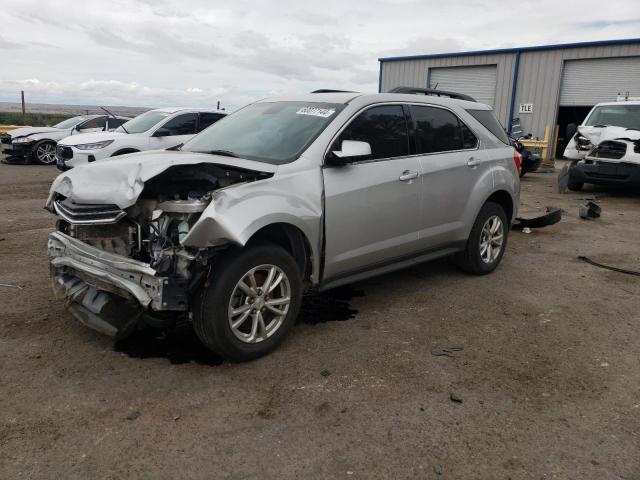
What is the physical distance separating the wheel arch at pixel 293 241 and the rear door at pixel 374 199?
0.50 feet

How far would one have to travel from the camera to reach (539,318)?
454 centimetres

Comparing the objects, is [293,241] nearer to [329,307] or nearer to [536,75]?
[329,307]

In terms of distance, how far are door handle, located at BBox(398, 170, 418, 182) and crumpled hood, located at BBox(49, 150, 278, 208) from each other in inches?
48.3

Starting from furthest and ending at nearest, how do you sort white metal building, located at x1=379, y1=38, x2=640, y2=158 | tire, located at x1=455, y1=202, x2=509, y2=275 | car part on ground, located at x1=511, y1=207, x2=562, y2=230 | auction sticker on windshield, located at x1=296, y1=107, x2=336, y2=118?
white metal building, located at x1=379, y1=38, x2=640, y2=158
car part on ground, located at x1=511, y1=207, x2=562, y2=230
tire, located at x1=455, y1=202, x2=509, y2=275
auction sticker on windshield, located at x1=296, y1=107, x2=336, y2=118

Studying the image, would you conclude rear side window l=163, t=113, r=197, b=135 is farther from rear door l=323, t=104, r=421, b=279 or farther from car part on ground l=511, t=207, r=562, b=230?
rear door l=323, t=104, r=421, b=279

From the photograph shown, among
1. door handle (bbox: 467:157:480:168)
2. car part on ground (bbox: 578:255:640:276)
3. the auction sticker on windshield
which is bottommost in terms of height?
car part on ground (bbox: 578:255:640:276)

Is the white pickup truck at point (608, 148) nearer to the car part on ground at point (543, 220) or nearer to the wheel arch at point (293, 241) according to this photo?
the car part on ground at point (543, 220)

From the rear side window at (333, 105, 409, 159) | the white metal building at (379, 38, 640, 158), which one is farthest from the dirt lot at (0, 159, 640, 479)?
the white metal building at (379, 38, 640, 158)

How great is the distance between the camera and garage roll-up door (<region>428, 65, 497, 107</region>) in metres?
22.5

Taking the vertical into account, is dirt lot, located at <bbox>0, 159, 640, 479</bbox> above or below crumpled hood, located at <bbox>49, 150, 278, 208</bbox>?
below

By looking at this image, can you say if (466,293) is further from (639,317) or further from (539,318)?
(639,317)

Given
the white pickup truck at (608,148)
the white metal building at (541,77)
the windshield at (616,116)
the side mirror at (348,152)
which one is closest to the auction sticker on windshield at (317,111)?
the side mirror at (348,152)

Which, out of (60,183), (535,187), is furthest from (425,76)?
(60,183)

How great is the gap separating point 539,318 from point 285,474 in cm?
289
